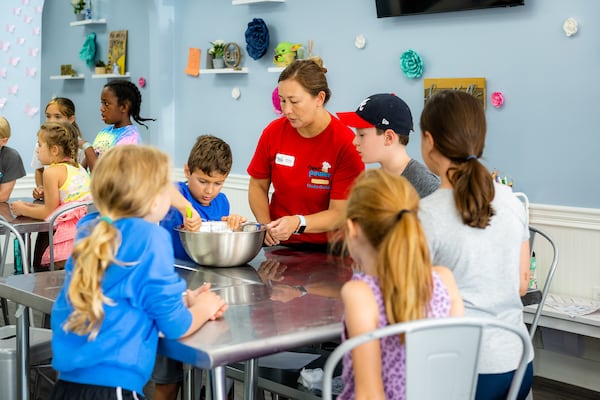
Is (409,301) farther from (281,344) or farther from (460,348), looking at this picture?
(281,344)

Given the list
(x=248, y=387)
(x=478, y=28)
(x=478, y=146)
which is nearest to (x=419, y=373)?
(x=478, y=146)

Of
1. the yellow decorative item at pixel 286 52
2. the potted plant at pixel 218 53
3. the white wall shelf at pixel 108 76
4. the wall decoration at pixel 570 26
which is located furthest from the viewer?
the white wall shelf at pixel 108 76

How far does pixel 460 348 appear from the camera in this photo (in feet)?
5.45

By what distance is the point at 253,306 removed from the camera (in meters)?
2.04

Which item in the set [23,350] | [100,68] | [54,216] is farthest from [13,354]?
[100,68]

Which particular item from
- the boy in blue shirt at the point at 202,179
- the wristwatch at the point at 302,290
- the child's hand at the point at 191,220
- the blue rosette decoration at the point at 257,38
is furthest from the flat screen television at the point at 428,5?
the wristwatch at the point at 302,290

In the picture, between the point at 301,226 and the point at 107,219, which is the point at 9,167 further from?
the point at 107,219

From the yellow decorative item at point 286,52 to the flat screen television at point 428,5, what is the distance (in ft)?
2.20

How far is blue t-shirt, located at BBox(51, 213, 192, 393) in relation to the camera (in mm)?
1775

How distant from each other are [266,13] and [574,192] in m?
2.30

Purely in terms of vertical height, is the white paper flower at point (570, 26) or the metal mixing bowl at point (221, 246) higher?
the white paper flower at point (570, 26)

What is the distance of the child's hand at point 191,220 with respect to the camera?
8.21 feet

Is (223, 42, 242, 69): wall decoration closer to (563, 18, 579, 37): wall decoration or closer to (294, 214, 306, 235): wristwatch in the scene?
(563, 18, 579, 37): wall decoration

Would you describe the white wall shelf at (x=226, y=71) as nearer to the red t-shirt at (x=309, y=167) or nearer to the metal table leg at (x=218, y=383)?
the red t-shirt at (x=309, y=167)
